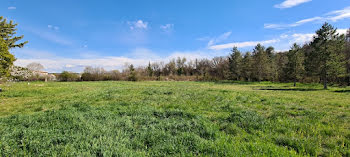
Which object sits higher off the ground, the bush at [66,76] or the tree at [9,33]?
the tree at [9,33]

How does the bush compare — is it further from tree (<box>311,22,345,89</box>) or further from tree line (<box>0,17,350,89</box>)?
tree (<box>311,22,345,89</box>)

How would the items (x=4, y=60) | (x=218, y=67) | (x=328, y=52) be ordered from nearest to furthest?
(x=4, y=60) < (x=328, y=52) < (x=218, y=67)

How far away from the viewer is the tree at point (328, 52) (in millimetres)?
19219

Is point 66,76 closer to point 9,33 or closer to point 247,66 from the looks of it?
point 9,33

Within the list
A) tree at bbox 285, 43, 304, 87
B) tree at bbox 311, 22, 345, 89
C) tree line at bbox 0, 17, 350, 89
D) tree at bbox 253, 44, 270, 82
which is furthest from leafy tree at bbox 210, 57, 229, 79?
tree at bbox 311, 22, 345, 89

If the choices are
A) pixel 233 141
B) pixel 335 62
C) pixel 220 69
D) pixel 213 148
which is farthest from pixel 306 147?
pixel 220 69

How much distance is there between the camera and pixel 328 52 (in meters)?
19.7

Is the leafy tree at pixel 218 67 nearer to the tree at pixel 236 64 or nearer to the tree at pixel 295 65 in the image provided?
the tree at pixel 236 64

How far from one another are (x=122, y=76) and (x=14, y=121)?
45903mm

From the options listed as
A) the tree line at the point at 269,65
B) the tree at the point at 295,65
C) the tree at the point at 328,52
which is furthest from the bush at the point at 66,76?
the tree at the point at 328,52

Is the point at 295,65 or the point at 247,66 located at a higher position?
the point at 247,66

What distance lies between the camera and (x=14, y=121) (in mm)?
4840

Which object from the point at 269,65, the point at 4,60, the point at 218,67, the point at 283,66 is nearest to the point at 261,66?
the point at 269,65

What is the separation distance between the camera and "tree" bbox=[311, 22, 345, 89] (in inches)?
757
